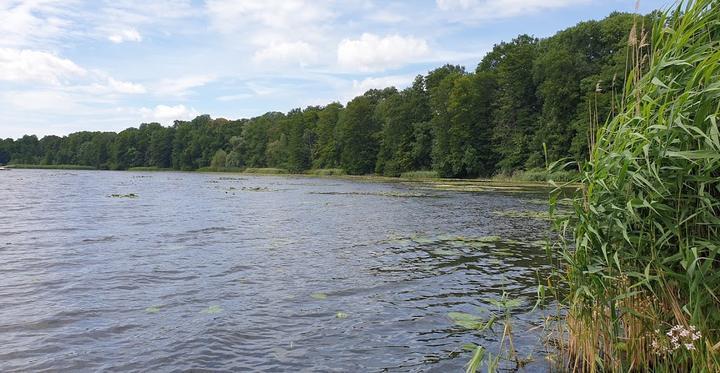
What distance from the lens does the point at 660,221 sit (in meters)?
5.22

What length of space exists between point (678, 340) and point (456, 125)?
269ft

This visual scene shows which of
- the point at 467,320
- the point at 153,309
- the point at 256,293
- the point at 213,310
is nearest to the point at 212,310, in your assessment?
the point at 213,310

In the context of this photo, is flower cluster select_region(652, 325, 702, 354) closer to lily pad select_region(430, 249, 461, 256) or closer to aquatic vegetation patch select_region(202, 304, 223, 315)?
aquatic vegetation patch select_region(202, 304, 223, 315)

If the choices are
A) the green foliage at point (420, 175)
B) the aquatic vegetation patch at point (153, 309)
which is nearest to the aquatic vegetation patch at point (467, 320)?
the aquatic vegetation patch at point (153, 309)

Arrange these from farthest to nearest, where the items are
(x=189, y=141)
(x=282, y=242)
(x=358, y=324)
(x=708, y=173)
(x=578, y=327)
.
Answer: (x=189, y=141) < (x=282, y=242) < (x=358, y=324) < (x=578, y=327) < (x=708, y=173)

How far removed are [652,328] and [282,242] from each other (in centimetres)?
1385

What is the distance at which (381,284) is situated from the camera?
1174 centimetres

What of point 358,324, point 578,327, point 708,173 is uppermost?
point 708,173

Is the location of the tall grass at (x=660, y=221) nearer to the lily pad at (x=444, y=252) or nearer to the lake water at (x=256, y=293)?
the lake water at (x=256, y=293)

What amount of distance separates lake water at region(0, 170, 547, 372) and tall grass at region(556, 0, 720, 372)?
5.55ft

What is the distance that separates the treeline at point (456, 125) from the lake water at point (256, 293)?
79.3 feet

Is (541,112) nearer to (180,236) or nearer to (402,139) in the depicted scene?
(402,139)

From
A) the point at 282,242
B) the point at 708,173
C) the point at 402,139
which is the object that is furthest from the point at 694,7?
the point at 402,139

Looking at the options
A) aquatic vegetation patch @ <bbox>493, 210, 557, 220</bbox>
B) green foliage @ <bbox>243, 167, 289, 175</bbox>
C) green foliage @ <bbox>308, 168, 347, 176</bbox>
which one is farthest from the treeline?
aquatic vegetation patch @ <bbox>493, 210, 557, 220</bbox>
